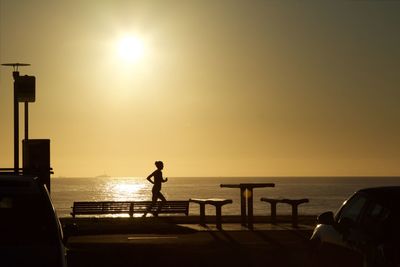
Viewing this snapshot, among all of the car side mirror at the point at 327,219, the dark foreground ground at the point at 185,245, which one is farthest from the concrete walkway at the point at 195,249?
the car side mirror at the point at 327,219

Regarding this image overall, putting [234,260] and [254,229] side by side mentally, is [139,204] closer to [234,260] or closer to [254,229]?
[254,229]

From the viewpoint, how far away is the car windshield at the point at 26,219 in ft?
32.9

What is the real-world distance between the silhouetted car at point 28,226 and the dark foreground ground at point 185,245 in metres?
4.12

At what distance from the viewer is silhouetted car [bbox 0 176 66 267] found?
31.5 feet

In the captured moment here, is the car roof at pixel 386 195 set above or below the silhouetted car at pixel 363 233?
above

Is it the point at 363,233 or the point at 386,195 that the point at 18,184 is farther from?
the point at 386,195

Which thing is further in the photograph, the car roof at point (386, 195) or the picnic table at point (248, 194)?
the picnic table at point (248, 194)

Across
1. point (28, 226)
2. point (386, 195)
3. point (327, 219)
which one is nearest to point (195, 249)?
point (327, 219)

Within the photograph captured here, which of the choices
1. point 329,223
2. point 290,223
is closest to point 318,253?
point 329,223

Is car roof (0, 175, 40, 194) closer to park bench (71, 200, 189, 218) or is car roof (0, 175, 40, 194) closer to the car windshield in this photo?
the car windshield

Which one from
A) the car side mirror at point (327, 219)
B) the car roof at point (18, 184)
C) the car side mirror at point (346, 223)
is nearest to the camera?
the car roof at point (18, 184)

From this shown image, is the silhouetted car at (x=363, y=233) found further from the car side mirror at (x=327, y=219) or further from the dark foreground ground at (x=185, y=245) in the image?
the dark foreground ground at (x=185, y=245)

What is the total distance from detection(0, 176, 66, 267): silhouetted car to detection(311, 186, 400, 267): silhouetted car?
11.4 ft

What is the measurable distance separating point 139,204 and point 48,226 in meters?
21.1
